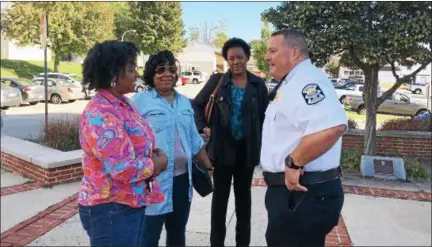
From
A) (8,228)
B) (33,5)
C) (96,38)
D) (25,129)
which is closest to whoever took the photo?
(8,228)

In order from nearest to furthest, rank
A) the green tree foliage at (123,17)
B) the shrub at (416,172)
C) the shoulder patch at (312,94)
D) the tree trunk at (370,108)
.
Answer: the shoulder patch at (312,94) → the shrub at (416,172) → the tree trunk at (370,108) → the green tree foliage at (123,17)

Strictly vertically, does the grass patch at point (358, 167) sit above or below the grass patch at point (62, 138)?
below

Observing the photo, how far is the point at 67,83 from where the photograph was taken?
19.7 meters

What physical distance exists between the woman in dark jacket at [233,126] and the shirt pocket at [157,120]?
662mm

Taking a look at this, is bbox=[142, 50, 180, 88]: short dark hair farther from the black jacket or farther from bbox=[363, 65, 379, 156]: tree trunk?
bbox=[363, 65, 379, 156]: tree trunk

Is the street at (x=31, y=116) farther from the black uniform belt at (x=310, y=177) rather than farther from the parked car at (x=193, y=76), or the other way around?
the parked car at (x=193, y=76)

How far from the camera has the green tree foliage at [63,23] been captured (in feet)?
81.4

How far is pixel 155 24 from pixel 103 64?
33.1 metres

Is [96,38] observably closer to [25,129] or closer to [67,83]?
[67,83]

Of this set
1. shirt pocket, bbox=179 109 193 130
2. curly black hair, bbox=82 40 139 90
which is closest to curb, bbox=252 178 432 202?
shirt pocket, bbox=179 109 193 130

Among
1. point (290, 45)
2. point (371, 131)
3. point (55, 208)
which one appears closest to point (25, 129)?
point (55, 208)

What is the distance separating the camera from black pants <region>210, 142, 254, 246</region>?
321 centimetres

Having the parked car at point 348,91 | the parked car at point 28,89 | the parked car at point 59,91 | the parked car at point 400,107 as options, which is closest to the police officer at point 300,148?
the parked car at point 400,107

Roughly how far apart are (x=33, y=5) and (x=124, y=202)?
26870 mm
